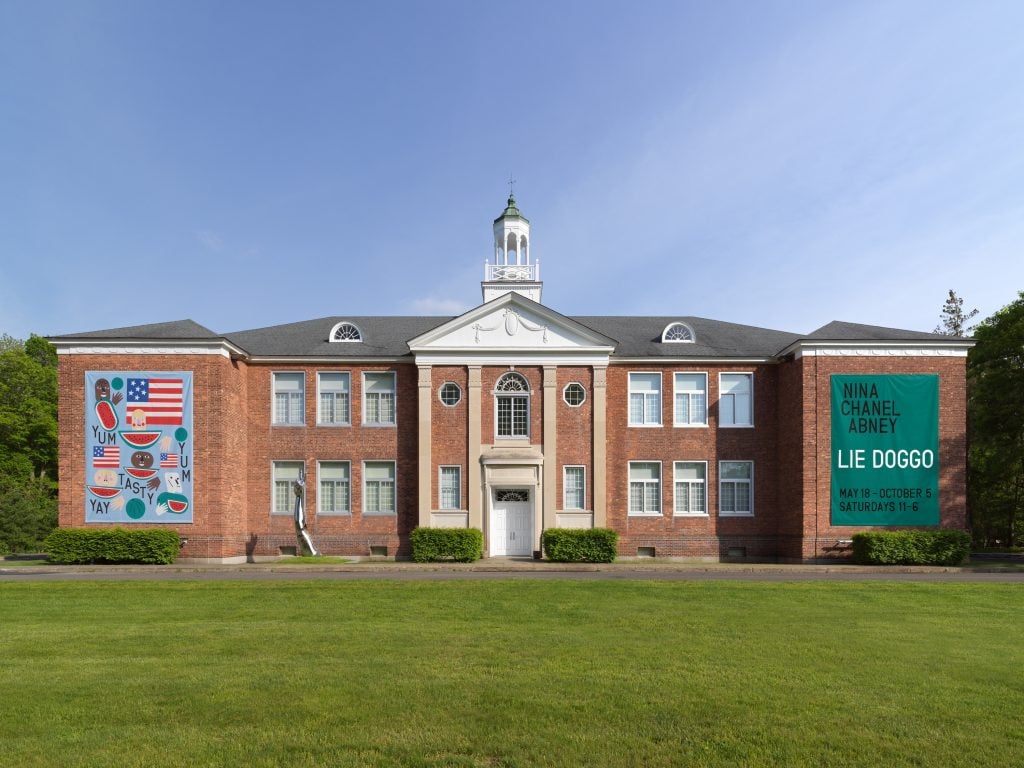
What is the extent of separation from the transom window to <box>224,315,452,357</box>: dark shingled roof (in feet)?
13.7

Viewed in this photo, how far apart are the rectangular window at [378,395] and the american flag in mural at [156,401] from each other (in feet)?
22.3

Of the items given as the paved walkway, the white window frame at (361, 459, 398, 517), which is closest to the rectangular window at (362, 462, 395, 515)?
the white window frame at (361, 459, 398, 517)

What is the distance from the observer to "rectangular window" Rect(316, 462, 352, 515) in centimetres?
2945

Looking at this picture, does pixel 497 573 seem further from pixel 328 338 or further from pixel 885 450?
pixel 885 450

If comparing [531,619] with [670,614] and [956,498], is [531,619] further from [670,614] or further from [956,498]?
[956,498]

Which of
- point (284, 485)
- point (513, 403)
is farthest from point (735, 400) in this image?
A: point (284, 485)

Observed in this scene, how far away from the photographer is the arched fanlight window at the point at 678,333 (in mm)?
30547

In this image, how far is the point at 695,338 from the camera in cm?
3078

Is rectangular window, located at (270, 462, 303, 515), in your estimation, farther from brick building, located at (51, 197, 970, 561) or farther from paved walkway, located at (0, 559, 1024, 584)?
paved walkway, located at (0, 559, 1024, 584)

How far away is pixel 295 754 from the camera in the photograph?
21.1 feet

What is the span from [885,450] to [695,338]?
27.0ft

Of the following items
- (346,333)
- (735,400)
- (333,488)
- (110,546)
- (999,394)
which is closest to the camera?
(110,546)

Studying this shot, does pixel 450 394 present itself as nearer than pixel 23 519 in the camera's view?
Yes

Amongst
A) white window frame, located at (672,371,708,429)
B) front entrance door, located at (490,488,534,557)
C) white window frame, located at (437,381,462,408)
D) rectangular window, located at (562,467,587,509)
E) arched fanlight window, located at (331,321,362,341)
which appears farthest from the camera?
arched fanlight window, located at (331,321,362,341)
